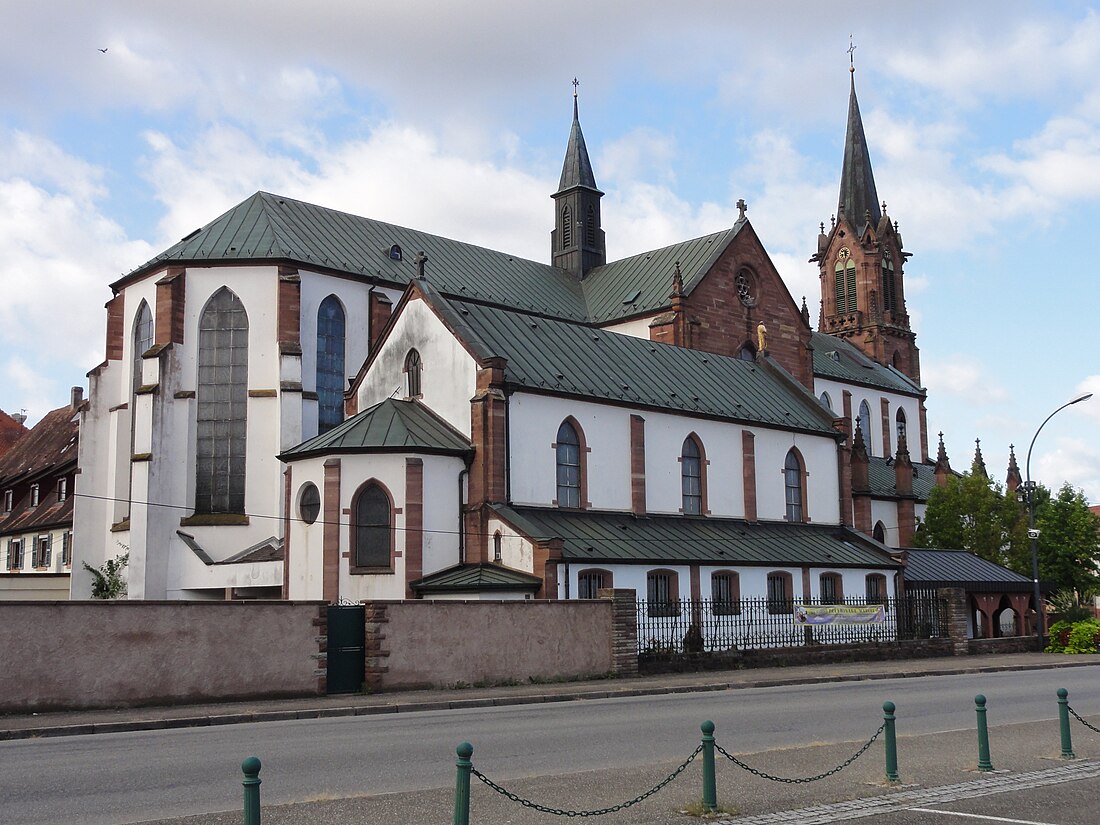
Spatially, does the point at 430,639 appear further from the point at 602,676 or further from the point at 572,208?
the point at 572,208

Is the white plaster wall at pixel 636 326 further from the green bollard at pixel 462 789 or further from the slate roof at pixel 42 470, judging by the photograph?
the green bollard at pixel 462 789

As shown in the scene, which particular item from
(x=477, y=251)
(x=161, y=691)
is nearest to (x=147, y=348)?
(x=477, y=251)

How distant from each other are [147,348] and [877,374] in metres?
49.8

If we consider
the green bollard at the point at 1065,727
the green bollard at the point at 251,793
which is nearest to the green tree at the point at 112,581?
the green bollard at the point at 1065,727

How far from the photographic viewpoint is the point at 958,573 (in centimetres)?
5172

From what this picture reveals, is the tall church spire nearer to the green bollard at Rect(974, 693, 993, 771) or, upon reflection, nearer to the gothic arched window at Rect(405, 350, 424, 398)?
the gothic arched window at Rect(405, 350, 424, 398)

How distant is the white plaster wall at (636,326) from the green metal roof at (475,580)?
22.8 metres

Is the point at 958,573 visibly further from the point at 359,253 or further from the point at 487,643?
the point at 487,643

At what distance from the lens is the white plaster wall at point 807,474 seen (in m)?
47.9

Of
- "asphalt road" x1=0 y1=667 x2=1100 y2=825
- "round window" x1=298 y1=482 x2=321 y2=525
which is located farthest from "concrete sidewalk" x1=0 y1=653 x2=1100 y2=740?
"round window" x1=298 y1=482 x2=321 y2=525

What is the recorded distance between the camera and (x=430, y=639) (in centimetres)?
2727

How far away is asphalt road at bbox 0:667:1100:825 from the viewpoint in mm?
12258

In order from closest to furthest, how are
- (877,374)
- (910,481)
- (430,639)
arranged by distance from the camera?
(430,639)
(910,481)
(877,374)

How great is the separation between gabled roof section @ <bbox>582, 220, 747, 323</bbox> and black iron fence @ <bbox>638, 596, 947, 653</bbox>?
19547 mm
